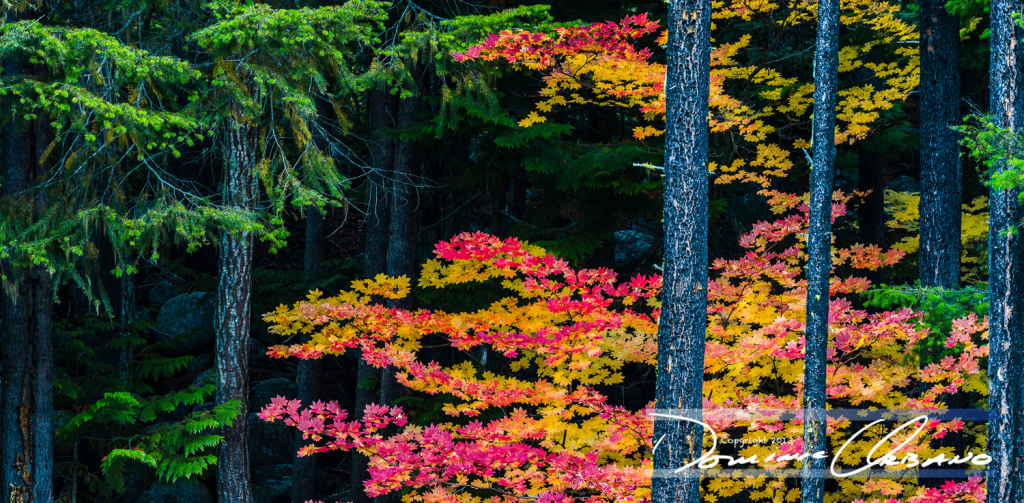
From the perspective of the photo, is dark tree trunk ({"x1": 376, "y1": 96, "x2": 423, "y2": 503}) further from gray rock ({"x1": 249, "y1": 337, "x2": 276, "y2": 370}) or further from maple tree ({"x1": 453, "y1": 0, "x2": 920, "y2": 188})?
A: gray rock ({"x1": 249, "y1": 337, "x2": 276, "y2": 370})

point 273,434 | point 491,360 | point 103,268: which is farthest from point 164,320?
point 491,360

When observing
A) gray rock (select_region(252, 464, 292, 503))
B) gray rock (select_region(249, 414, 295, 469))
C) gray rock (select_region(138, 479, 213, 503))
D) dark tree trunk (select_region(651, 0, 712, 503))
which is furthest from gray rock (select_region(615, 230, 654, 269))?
dark tree trunk (select_region(651, 0, 712, 503))

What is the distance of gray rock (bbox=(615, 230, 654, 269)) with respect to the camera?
14.2 meters

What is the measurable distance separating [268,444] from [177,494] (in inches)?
60.4

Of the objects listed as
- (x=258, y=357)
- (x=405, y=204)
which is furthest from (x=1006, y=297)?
(x=258, y=357)

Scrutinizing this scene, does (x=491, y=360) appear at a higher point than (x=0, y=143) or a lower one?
lower

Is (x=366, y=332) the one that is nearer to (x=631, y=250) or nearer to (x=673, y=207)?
(x=673, y=207)

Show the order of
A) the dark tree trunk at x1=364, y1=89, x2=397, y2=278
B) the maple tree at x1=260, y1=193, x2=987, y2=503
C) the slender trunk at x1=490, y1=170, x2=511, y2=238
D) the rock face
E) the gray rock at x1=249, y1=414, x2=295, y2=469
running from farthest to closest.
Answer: the rock face < the gray rock at x1=249, y1=414, x2=295, y2=469 < the dark tree trunk at x1=364, y1=89, x2=397, y2=278 < the slender trunk at x1=490, y1=170, x2=511, y2=238 < the maple tree at x1=260, y1=193, x2=987, y2=503

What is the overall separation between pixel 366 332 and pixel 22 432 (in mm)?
3702

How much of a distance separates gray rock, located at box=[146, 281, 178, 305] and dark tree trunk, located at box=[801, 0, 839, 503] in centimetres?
1247

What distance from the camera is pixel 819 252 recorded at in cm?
607

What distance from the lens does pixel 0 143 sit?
24.0 feet

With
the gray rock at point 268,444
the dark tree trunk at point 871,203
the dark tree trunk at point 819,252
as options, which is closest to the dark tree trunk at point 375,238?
the gray rock at point 268,444

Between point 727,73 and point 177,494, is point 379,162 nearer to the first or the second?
point 727,73
